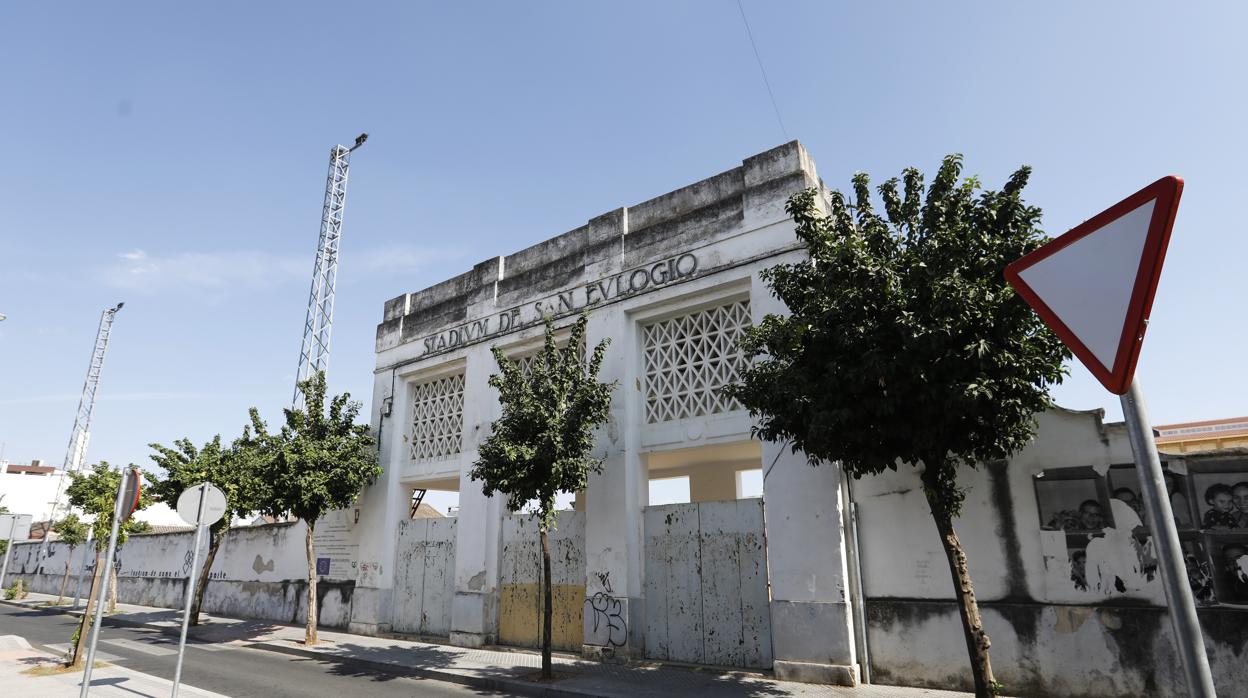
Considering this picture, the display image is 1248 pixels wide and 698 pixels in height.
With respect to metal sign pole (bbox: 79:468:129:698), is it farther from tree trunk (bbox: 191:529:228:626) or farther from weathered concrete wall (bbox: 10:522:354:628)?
tree trunk (bbox: 191:529:228:626)

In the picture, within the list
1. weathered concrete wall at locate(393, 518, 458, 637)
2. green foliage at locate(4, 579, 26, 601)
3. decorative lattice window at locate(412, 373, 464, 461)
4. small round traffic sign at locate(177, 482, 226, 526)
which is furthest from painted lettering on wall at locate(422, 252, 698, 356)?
green foliage at locate(4, 579, 26, 601)

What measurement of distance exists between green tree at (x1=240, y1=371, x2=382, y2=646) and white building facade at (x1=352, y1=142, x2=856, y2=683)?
1323 millimetres

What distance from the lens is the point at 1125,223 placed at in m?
2.38

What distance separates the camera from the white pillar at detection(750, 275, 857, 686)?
33.5ft


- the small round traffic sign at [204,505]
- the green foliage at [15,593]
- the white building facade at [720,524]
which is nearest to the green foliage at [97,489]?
the white building facade at [720,524]

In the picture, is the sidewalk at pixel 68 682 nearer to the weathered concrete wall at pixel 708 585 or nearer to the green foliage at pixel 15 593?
the weathered concrete wall at pixel 708 585

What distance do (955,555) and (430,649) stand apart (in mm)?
11458

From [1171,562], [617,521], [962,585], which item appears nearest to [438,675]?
[617,521]

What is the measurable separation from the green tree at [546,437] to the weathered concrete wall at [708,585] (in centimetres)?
215

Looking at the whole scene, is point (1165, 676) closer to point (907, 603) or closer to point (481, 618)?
point (907, 603)

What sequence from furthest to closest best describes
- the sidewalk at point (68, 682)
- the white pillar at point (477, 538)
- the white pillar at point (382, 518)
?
the white pillar at point (382, 518) → the white pillar at point (477, 538) → the sidewalk at point (68, 682)

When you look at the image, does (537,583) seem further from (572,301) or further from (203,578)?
(203,578)

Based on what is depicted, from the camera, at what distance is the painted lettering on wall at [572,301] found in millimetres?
13727

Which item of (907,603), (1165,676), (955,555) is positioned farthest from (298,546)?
(1165,676)
